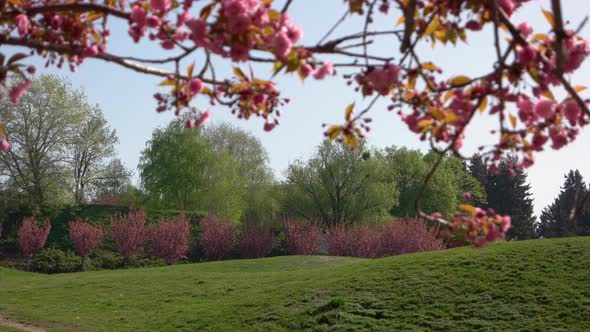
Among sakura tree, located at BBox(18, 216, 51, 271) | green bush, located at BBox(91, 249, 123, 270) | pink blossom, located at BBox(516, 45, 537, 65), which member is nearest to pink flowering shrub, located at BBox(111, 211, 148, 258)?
green bush, located at BBox(91, 249, 123, 270)

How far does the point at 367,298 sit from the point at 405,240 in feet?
37.2

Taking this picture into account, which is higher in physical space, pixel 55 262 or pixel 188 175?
pixel 188 175

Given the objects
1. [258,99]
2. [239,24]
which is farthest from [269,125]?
[239,24]

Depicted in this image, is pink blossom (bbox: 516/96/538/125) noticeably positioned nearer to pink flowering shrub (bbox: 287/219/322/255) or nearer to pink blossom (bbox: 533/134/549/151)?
pink blossom (bbox: 533/134/549/151)

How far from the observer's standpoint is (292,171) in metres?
32.6

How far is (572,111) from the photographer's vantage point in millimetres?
2578

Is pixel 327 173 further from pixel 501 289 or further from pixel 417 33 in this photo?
pixel 417 33

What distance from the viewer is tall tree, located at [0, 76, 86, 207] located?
27.2 metres

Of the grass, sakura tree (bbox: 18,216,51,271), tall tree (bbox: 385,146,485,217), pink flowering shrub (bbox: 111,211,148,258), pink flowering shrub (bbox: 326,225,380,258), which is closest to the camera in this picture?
the grass

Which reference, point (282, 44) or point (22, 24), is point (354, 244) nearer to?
point (22, 24)

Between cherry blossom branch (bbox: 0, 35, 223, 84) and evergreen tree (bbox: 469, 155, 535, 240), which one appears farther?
evergreen tree (bbox: 469, 155, 535, 240)

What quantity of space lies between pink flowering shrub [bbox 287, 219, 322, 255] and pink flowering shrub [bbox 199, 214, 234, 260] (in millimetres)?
2551

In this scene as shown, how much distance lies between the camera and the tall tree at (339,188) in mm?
31422

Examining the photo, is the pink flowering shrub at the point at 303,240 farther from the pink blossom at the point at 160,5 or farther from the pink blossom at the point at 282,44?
the pink blossom at the point at 282,44
